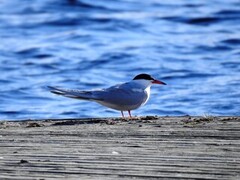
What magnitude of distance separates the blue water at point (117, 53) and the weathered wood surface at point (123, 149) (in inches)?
163

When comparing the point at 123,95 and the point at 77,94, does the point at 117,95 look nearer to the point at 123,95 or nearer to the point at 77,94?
the point at 123,95

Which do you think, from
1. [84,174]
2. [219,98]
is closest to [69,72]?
[219,98]

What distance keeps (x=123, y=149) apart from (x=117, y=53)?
12.0 m

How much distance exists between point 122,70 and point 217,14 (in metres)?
5.67

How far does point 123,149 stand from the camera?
270 inches

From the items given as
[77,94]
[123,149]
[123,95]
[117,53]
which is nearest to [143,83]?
[123,95]

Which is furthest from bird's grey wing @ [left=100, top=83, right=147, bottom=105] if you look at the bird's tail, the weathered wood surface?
the weathered wood surface

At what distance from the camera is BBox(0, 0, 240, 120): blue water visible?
541 inches

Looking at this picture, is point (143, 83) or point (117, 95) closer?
point (117, 95)

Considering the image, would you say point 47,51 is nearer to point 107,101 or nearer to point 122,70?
point 122,70

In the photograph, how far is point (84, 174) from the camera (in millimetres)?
6086

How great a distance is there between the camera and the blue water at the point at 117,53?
13.7 m

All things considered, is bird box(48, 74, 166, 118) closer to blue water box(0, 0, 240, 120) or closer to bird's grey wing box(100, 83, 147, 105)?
bird's grey wing box(100, 83, 147, 105)

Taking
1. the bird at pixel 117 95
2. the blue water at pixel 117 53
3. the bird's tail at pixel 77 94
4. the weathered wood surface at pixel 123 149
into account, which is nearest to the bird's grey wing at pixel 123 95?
the bird at pixel 117 95
